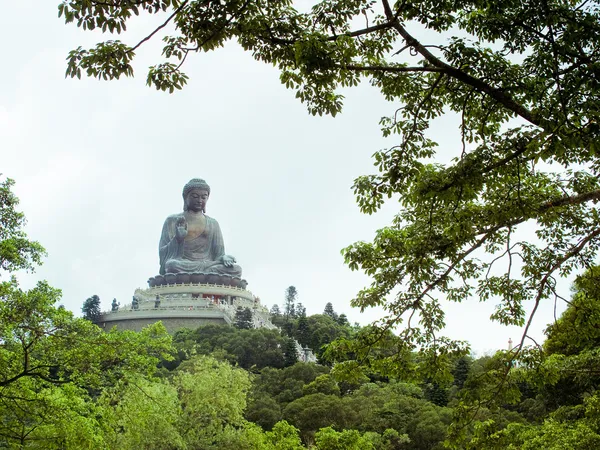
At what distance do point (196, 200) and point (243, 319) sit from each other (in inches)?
431

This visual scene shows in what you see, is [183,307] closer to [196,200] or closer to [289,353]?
[196,200]

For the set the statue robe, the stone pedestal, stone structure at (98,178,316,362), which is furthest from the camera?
the statue robe

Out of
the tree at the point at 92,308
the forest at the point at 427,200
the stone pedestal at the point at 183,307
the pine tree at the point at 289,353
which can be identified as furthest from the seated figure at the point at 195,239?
the forest at the point at 427,200

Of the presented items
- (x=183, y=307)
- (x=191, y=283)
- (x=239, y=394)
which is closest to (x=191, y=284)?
(x=191, y=283)

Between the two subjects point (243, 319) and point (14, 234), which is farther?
point (243, 319)

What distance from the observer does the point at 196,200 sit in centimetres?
4694

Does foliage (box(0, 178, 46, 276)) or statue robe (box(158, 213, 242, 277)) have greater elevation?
statue robe (box(158, 213, 242, 277))

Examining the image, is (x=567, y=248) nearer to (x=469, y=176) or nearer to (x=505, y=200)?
(x=505, y=200)

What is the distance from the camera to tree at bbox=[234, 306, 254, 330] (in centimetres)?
3950

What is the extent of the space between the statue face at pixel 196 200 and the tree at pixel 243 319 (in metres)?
9.37

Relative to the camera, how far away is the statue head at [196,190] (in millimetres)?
46875

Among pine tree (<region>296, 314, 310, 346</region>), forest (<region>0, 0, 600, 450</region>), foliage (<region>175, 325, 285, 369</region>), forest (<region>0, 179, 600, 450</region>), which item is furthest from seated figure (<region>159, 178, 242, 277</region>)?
forest (<region>0, 0, 600, 450</region>)

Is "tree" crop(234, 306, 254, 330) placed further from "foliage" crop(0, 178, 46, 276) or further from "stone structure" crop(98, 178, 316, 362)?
"foliage" crop(0, 178, 46, 276)

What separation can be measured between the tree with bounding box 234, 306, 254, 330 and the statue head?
387 inches
